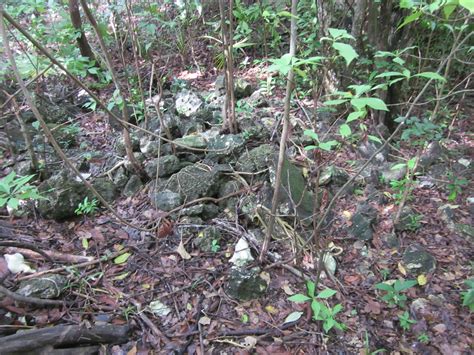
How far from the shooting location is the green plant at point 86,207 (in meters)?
2.94

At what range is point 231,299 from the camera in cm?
236

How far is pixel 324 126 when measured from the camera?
3838mm

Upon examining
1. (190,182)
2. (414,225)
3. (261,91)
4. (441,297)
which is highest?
(261,91)

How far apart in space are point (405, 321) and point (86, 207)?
2.51m

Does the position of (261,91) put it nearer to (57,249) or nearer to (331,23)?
(331,23)

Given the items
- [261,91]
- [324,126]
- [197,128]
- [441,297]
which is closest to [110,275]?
[197,128]

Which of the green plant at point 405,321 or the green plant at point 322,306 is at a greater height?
the green plant at point 322,306

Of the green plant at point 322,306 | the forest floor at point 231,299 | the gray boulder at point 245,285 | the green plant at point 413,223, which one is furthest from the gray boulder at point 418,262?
the gray boulder at point 245,285

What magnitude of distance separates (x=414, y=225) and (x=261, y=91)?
2407mm

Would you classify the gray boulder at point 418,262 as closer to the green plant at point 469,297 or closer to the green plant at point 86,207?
the green plant at point 469,297

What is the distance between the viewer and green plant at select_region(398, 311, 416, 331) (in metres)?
2.24

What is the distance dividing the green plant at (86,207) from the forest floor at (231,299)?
7 cm

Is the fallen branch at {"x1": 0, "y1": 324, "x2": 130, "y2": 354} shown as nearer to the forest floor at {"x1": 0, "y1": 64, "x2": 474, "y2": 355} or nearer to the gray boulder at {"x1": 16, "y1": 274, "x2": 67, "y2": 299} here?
the forest floor at {"x1": 0, "y1": 64, "x2": 474, "y2": 355}

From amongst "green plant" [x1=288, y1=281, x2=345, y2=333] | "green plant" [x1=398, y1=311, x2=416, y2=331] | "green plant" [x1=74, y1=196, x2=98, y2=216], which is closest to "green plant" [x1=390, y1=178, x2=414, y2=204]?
"green plant" [x1=398, y1=311, x2=416, y2=331]
